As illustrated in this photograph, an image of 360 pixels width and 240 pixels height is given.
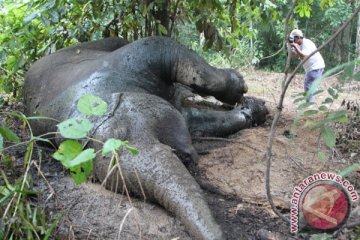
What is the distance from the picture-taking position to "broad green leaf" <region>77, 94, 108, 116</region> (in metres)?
1.88

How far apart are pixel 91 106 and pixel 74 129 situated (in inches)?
5.6

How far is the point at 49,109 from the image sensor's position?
3.20 meters

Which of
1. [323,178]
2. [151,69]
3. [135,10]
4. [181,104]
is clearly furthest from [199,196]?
[135,10]

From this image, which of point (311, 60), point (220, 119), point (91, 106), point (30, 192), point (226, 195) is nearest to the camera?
point (91, 106)

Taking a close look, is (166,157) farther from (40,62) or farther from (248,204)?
(40,62)

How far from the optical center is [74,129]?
181 centimetres

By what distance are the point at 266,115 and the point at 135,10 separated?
1.65 metres

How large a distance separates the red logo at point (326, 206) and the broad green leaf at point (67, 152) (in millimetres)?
980

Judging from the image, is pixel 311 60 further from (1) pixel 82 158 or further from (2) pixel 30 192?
(1) pixel 82 158

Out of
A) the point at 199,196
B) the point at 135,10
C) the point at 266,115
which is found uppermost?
the point at 135,10

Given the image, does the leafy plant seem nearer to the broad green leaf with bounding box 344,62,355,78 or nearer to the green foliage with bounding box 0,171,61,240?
the green foliage with bounding box 0,171,61,240

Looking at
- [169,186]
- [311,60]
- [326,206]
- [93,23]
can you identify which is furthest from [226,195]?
[311,60]

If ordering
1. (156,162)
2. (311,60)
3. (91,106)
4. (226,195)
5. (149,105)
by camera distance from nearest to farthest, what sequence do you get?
1. (91,106)
2. (156,162)
3. (226,195)
4. (149,105)
5. (311,60)

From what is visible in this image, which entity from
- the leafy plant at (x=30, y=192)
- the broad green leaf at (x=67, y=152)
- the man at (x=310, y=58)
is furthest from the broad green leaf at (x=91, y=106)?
the man at (x=310, y=58)
